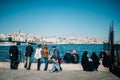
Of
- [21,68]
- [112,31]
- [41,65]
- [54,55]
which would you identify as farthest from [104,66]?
[21,68]

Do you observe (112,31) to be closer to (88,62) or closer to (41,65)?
(88,62)

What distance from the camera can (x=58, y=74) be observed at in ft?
32.7

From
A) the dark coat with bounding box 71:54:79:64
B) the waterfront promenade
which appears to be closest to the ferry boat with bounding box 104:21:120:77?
the waterfront promenade

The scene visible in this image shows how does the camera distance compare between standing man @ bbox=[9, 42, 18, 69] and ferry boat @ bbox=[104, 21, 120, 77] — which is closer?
ferry boat @ bbox=[104, 21, 120, 77]

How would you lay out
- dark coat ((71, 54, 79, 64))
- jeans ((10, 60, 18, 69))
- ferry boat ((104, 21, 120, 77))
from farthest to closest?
dark coat ((71, 54, 79, 64))
jeans ((10, 60, 18, 69))
ferry boat ((104, 21, 120, 77))

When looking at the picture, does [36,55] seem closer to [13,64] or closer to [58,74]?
[13,64]

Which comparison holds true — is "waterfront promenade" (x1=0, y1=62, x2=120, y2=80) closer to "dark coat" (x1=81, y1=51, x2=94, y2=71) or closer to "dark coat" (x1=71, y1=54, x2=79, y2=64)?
"dark coat" (x1=81, y1=51, x2=94, y2=71)

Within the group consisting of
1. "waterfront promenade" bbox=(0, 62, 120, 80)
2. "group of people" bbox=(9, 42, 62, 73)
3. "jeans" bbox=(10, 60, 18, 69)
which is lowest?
"waterfront promenade" bbox=(0, 62, 120, 80)

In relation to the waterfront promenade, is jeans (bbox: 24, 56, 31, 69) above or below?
above

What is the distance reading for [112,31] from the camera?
35.0 ft

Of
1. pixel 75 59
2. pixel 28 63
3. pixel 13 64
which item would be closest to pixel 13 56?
pixel 13 64

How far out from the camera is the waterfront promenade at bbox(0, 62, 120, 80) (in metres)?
8.88

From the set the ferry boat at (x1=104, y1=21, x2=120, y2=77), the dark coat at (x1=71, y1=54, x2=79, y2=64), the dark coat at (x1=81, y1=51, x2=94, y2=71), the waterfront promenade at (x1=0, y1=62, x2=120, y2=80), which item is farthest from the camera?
the dark coat at (x1=71, y1=54, x2=79, y2=64)

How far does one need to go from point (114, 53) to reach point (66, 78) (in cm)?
370
